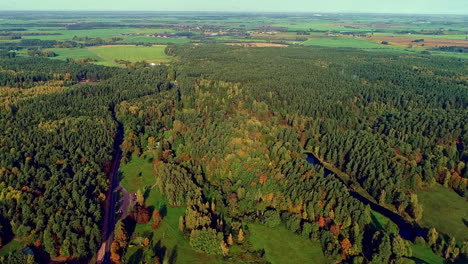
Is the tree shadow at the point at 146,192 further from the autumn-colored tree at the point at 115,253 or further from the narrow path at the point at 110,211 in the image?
the autumn-colored tree at the point at 115,253

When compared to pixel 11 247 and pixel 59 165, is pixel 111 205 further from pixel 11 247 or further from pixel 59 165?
pixel 59 165

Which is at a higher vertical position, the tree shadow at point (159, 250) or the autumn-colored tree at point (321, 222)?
the autumn-colored tree at point (321, 222)

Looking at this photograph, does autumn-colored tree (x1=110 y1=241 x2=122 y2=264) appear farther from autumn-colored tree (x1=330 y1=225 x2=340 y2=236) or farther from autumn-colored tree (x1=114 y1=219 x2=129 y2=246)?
autumn-colored tree (x1=330 y1=225 x2=340 y2=236)

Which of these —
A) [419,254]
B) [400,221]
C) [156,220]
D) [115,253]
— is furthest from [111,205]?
[400,221]

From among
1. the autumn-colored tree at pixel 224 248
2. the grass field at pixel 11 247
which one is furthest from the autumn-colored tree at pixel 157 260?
the grass field at pixel 11 247

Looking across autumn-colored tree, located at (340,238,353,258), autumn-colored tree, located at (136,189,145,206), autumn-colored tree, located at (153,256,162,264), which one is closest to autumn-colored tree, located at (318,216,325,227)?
autumn-colored tree, located at (340,238,353,258)
